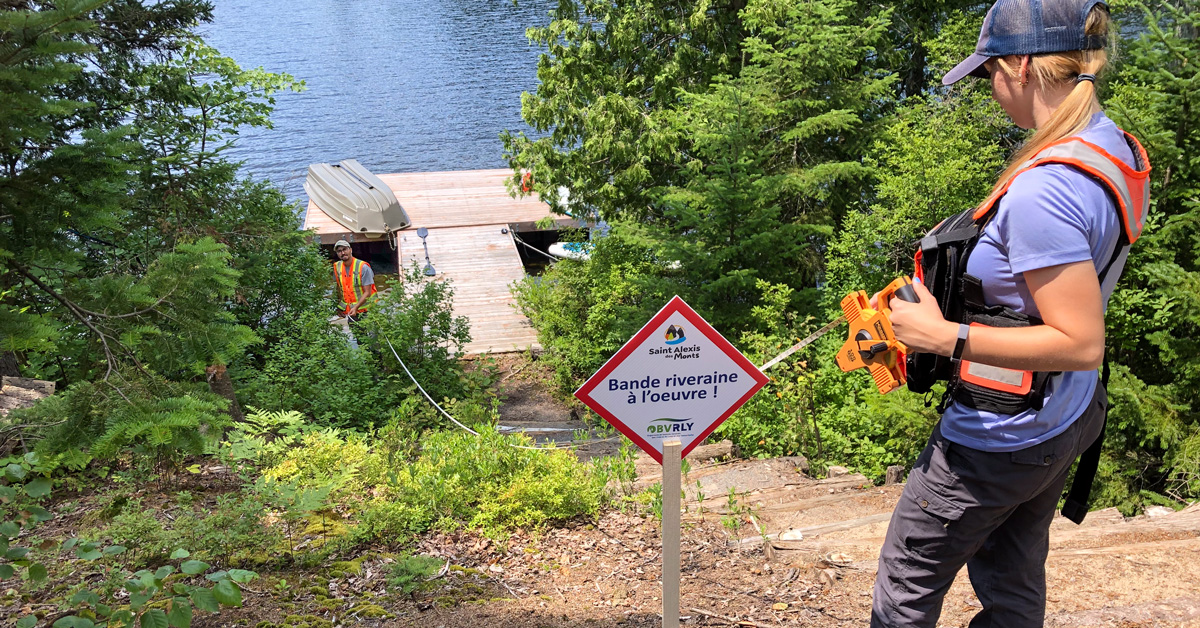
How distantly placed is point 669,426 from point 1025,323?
1209 millimetres

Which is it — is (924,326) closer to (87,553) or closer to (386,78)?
(87,553)

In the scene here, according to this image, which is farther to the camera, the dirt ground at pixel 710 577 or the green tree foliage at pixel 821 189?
the green tree foliage at pixel 821 189

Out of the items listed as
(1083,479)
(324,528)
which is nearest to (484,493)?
(324,528)

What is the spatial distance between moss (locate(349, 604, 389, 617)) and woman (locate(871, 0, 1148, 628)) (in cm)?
212

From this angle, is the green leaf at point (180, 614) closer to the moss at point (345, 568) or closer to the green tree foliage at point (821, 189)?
the moss at point (345, 568)

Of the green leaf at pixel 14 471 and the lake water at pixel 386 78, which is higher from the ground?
the lake water at pixel 386 78

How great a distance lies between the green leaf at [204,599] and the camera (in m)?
2.74

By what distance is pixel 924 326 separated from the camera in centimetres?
224

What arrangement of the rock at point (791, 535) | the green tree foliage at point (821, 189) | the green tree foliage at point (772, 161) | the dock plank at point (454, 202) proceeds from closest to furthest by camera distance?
the rock at point (791, 535) → the green tree foliage at point (821, 189) → the green tree foliage at point (772, 161) → the dock plank at point (454, 202)

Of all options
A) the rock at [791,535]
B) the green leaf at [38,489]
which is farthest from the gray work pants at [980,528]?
the green leaf at [38,489]

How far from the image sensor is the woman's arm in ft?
6.54

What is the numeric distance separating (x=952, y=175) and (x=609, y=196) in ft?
18.0

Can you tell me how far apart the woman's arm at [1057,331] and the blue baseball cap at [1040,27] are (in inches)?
22.1

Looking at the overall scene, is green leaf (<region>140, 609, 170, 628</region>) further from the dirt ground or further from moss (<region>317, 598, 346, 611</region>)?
moss (<region>317, 598, 346, 611</region>)
